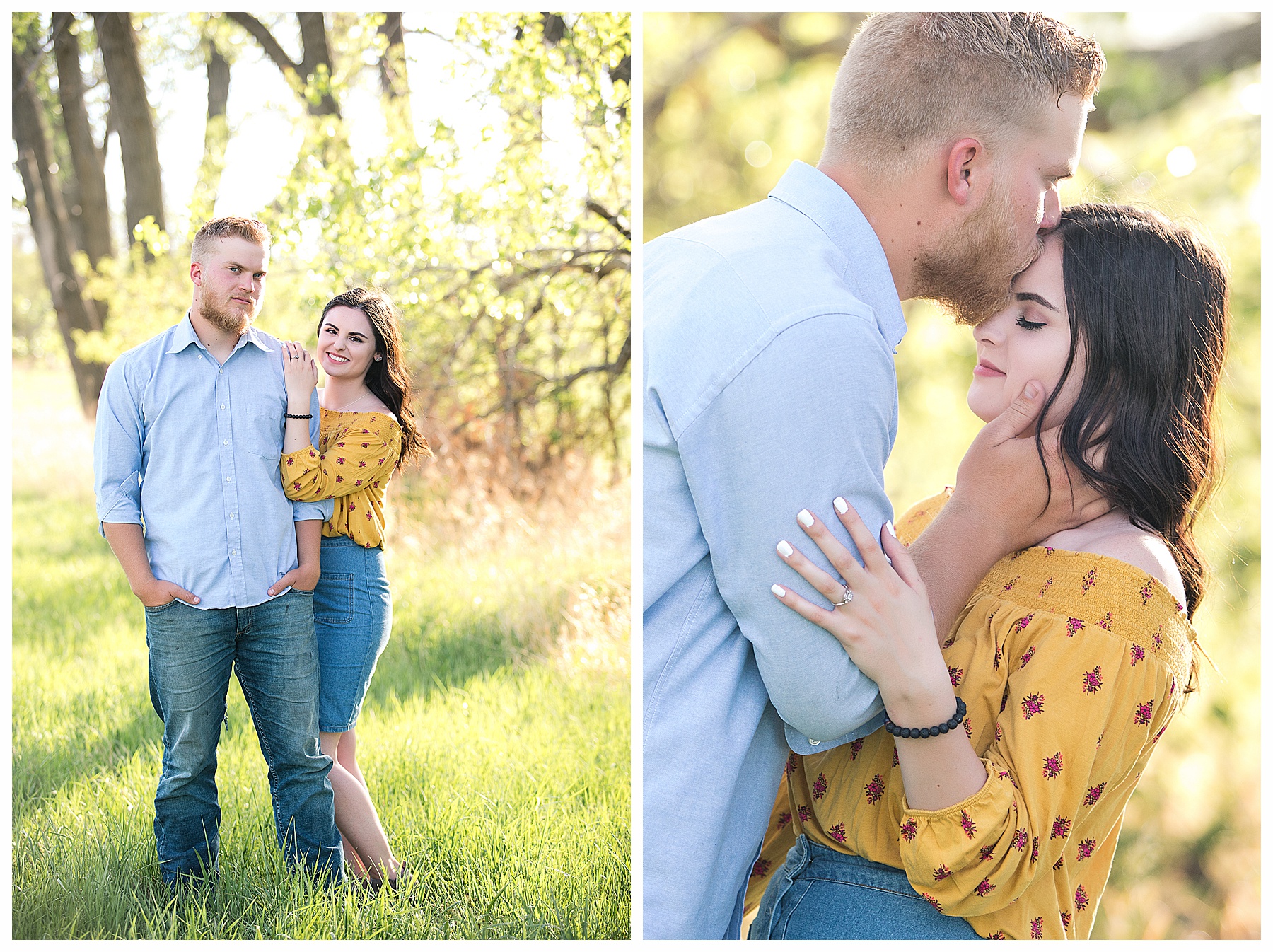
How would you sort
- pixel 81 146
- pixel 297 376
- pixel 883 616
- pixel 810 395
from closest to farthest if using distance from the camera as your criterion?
pixel 810 395 < pixel 883 616 < pixel 297 376 < pixel 81 146

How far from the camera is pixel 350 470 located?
208 cm

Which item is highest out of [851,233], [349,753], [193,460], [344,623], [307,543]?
[851,233]

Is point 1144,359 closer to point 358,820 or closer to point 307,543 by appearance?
point 307,543

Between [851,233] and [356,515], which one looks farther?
[356,515]

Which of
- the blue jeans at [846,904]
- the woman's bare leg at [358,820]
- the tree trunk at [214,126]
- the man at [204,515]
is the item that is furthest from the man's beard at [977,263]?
the tree trunk at [214,126]

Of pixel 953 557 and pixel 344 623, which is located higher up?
pixel 953 557

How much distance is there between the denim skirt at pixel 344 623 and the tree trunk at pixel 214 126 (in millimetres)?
2645

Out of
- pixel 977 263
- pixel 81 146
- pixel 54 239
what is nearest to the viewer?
pixel 977 263

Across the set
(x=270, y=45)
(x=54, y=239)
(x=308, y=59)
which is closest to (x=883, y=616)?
(x=308, y=59)

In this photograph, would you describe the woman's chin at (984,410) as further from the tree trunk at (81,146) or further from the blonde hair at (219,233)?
the tree trunk at (81,146)

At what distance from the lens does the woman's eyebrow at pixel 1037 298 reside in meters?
1.75

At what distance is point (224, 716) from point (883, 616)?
1.48 meters

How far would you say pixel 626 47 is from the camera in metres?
3.35

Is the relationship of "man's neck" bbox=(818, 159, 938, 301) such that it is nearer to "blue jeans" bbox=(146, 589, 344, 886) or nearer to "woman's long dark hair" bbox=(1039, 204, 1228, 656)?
"woman's long dark hair" bbox=(1039, 204, 1228, 656)
